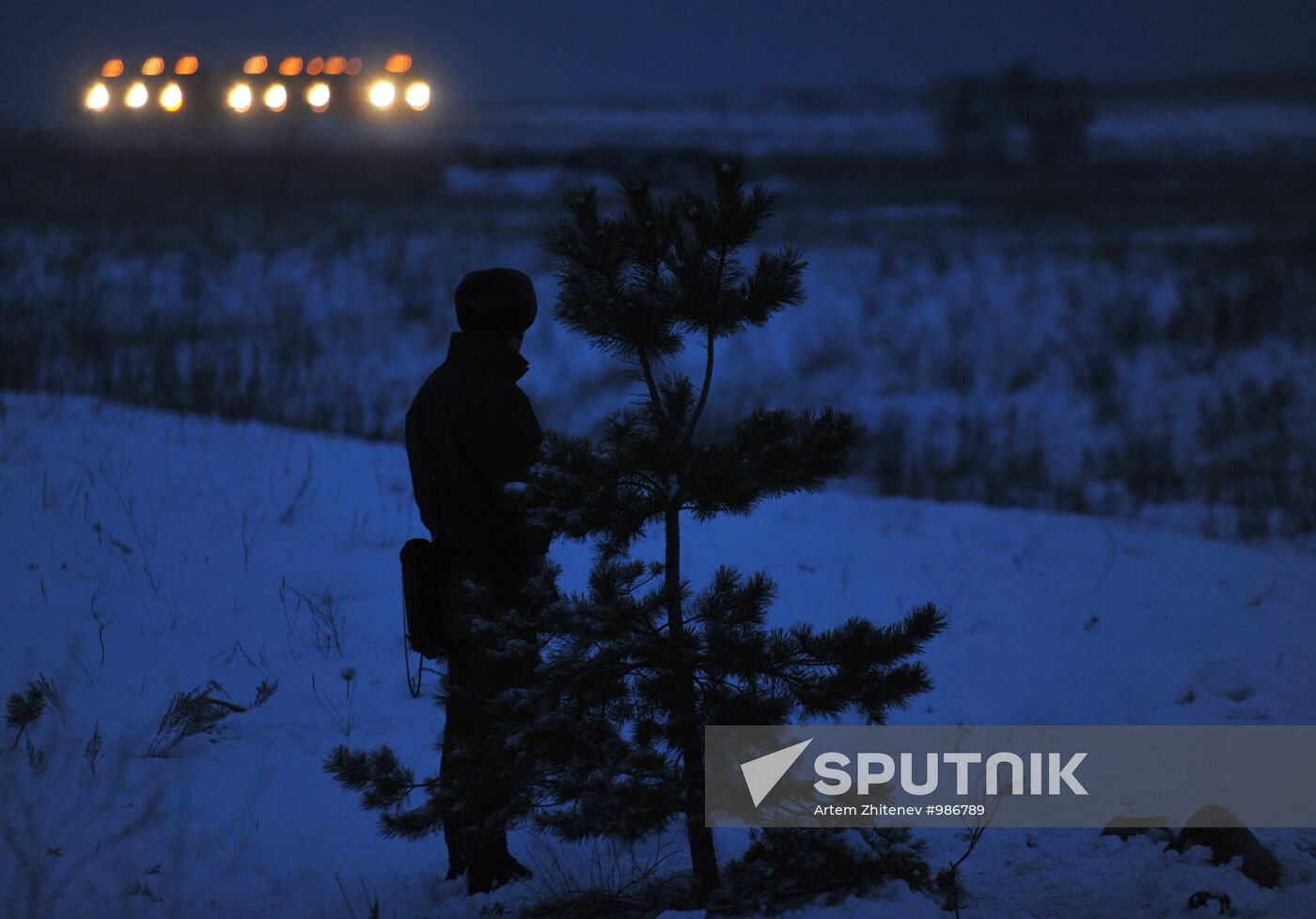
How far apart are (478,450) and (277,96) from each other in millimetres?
18929

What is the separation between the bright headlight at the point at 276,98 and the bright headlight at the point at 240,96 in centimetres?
43

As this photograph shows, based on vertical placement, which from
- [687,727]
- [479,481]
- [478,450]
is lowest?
[687,727]

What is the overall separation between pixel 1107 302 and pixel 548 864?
18739mm

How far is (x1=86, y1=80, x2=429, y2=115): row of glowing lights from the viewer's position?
65.7 feet

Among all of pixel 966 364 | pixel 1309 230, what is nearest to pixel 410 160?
pixel 966 364

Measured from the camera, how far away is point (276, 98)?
66.3ft

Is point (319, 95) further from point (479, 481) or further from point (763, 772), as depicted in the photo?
point (763, 772)

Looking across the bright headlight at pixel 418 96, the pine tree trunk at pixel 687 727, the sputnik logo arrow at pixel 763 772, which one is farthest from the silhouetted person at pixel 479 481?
the bright headlight at pixel 418 96

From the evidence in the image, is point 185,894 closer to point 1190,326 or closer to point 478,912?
point 478,912

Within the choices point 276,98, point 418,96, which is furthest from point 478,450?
point 276,98

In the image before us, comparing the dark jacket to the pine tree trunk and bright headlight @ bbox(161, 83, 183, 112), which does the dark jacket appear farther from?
bright headlight @ bbox(161, 83, 183, 112)

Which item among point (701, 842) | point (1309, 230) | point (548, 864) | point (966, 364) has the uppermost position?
point (1309, 230)

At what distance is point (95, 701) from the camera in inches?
204

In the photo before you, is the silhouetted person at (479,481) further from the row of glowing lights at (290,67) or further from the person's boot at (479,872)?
the row of glowing lights at (290,67)
